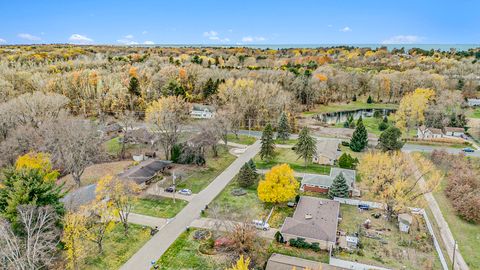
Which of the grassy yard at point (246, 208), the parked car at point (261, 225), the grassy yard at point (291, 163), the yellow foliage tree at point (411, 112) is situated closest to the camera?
the parked car at point (261, 225)

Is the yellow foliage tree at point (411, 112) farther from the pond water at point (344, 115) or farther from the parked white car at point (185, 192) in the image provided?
the parked white car at point (185, 192)

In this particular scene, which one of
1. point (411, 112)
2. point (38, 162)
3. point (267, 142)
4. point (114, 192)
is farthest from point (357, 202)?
point (411, 112)

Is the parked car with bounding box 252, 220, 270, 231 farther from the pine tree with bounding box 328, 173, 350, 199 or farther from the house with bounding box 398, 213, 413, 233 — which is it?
the house with bounding box 398, 213, 413, 233

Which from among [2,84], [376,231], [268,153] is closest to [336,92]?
[268,153]

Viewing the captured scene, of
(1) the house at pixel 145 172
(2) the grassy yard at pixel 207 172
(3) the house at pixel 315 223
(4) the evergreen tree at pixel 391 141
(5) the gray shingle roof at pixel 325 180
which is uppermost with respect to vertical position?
(4) the evergreen tree at pixel 391 141

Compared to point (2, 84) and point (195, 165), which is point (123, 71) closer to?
point (2, 84)

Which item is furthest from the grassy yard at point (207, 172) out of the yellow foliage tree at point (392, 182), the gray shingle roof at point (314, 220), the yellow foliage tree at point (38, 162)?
the yellow foliage tree at point (392, 182)
